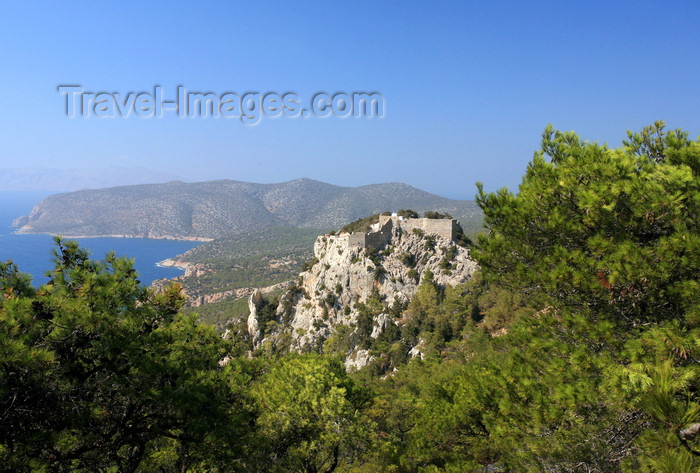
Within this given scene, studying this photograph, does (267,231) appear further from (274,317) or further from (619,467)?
(619,467)

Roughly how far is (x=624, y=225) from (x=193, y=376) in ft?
19.2

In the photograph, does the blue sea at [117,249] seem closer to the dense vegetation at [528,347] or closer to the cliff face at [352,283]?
the cliff face at [352,283]

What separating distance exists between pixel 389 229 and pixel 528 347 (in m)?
35.5

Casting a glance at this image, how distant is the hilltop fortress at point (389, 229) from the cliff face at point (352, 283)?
47 cm

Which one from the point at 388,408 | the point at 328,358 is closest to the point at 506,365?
the point at 328,358

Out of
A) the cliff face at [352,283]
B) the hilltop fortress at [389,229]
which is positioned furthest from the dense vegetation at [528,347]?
the hilltop fortress at [389,229]

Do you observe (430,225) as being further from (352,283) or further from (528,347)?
(528,347)

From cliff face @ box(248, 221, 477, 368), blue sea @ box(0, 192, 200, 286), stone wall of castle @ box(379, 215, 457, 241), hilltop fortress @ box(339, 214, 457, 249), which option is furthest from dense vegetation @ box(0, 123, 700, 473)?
blue sea @ box(0, 192, 200, 286)

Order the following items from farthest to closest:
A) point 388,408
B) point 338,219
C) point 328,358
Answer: point 338,219
point 388,408
point 328,358

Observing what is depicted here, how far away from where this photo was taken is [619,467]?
478 cm

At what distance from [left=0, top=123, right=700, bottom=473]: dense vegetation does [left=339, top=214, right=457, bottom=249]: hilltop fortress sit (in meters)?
32.7

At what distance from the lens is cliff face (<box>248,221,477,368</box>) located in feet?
122

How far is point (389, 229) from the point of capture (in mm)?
41344

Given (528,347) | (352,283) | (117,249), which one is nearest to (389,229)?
(352,283)
